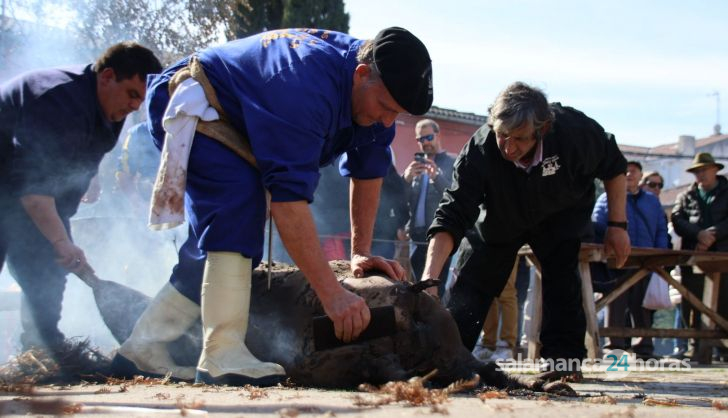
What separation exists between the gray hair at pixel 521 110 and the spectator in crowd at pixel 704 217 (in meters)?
5.19

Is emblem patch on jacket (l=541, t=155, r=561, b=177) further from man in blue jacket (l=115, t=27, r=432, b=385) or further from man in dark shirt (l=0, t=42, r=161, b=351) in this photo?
man in dark shirt (l=0, t=42, r=161, b=351)

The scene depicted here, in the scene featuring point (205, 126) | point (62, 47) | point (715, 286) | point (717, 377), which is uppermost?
point (62, 47)

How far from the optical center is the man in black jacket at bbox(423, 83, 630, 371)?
14.9 ft

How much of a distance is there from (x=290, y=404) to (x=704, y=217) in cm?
758

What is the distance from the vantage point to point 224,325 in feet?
11.1

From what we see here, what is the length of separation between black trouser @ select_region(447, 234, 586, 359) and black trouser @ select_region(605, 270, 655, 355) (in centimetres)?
329

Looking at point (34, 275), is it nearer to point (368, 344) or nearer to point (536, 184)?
point (368, 344)

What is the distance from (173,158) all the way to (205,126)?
18 cm

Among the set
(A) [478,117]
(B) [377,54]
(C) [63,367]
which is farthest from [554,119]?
(A) [478,117]

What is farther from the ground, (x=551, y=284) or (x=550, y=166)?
(x=550, y=166)

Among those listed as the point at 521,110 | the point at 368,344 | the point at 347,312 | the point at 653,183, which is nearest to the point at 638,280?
the point at 653,183

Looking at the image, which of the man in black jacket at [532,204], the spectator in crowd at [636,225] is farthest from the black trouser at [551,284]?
the spectator in crowd at [636,225]

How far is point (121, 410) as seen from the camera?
2.47m

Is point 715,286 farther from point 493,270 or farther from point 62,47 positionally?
point 62,47
